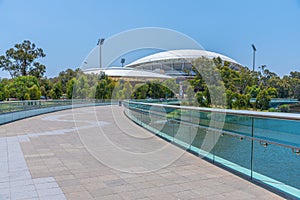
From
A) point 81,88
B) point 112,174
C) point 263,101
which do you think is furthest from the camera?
point 81,88

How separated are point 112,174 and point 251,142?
86.7 inches

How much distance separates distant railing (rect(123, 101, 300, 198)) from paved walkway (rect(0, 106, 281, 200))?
25 centimetres

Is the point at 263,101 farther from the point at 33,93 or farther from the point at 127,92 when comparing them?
the point at 33,93

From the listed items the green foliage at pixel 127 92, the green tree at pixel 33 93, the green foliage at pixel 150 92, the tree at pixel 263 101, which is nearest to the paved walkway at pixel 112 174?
the green tree at pixel 33 93

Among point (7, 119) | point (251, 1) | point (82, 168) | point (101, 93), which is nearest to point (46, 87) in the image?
point (101, 93)

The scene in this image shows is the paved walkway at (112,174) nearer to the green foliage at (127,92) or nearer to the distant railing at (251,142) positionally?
the distant railing at (251,142)

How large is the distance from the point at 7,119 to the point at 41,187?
10385mm

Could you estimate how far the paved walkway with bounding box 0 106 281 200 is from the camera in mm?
3496

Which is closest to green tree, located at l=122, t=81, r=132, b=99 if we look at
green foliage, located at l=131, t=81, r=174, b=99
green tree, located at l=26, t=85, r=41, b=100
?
green foliage, located at l=131, t=81, r=174, b=99

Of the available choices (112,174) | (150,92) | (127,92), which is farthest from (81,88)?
(112,174)

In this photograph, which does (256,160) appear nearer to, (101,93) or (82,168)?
(82,168)

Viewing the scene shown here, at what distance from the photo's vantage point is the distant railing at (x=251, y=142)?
3.42m

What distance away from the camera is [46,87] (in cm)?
4831

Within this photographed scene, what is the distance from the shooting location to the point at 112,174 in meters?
4.32
